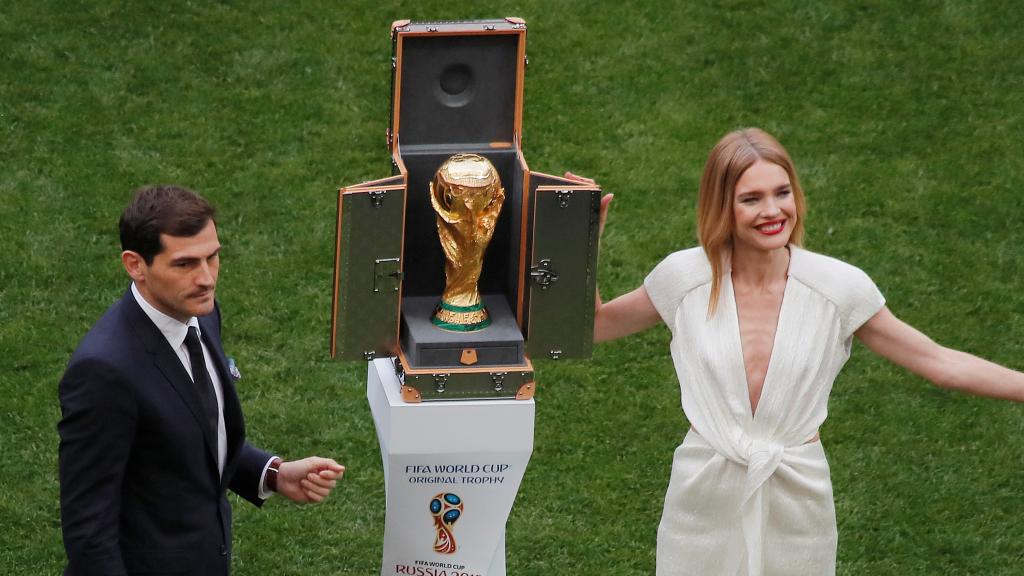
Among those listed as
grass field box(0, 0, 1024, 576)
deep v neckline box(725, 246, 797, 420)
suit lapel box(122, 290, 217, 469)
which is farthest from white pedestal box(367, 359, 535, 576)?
grass field box(0, 0, 1024, 576)

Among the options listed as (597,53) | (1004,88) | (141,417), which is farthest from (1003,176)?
(141,417)

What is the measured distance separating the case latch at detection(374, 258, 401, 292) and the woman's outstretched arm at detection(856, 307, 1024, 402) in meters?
1.37

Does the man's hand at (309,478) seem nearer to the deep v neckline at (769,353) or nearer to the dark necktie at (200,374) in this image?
the dark necktie at (200,374)

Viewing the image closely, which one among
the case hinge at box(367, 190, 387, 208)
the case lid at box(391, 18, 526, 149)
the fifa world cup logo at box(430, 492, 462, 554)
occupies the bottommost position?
the fifa world cup logo at box(430, 492, 462, 554)

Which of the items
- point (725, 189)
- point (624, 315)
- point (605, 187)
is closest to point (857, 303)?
point (725, 189)

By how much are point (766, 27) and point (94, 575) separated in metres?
6.39

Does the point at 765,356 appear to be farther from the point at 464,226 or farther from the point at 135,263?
the point at 135,263

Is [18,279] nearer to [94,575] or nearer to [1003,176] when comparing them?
[94,575]

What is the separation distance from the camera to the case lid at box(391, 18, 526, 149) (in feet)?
17.2

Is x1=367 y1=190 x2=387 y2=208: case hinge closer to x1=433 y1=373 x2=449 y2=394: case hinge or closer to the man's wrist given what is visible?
x1=433 y1=373 x2=449 y2=394: case hinge

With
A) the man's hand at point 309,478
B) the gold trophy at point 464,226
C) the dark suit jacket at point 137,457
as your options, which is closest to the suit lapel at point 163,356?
the dark suit jacket at point 137,457

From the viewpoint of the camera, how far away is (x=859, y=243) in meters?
8.48

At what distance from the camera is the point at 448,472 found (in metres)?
5.26

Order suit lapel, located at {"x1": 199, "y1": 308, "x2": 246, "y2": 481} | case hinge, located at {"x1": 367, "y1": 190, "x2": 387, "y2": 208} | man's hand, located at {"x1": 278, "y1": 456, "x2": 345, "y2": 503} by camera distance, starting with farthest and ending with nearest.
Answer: case hinge, located at {"x1": 367, "y1": 190, "x2": 387, "y2": 208} < man's hand, located at {"x1": 278, "y1": 456, "x2": 345, "y2": 503} < suit lapel, located at {"x1": 199, "y1": 308, "x2": 246, "y2": 481}
